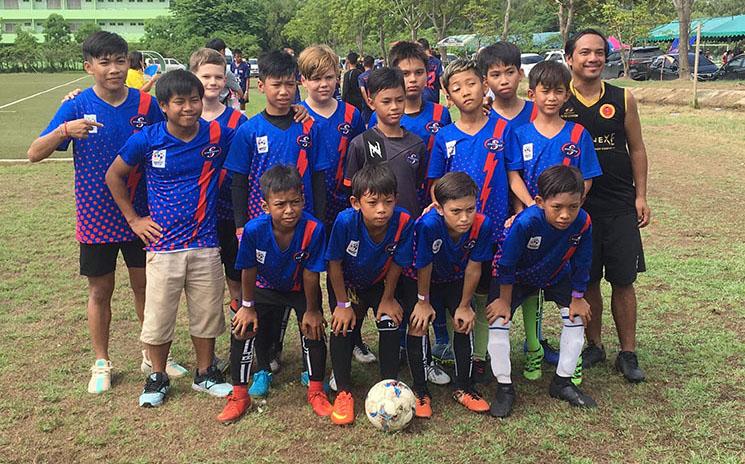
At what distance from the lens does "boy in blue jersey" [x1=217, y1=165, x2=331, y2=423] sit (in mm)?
3582

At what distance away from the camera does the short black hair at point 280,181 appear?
11.6 ft

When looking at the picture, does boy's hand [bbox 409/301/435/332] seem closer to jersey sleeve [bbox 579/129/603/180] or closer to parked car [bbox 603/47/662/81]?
jersey sleeve [bbox 579/129/603/180]

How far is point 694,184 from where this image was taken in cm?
977

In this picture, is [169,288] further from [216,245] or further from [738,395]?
[738,395]

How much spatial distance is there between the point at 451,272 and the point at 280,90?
1459 mm

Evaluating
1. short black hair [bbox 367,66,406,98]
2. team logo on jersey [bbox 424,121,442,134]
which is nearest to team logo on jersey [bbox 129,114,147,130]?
short black hair [bbox 367,66,406,98]

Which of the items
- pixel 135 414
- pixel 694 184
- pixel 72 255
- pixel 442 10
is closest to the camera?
pixel 135 414

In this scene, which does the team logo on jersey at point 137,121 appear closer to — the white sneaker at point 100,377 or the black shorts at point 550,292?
the white sneaker at point 100,377

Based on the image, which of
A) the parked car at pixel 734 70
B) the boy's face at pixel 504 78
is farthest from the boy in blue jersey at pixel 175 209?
the parked car at pixel 734 70

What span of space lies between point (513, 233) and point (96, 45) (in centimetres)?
264

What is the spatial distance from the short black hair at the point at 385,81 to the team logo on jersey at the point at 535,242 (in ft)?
3.77

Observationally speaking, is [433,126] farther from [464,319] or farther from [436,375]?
[436,375]

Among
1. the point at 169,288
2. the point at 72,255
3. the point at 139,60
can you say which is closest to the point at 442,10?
the point at 139,60

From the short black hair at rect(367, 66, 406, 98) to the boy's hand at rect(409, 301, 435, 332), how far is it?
1249 millimetres
